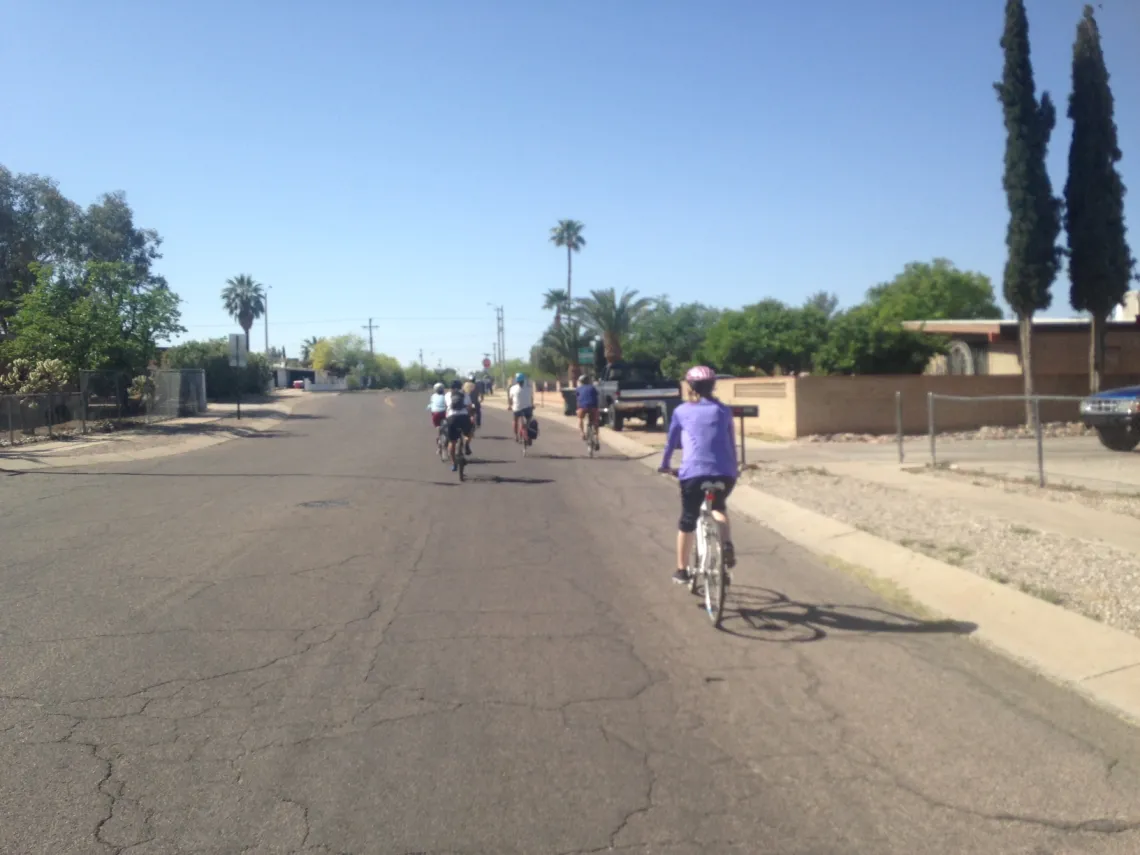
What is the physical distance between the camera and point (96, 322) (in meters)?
31.3

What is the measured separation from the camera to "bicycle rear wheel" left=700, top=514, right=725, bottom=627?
25.4ft

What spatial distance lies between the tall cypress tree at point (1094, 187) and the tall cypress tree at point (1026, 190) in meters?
0.84

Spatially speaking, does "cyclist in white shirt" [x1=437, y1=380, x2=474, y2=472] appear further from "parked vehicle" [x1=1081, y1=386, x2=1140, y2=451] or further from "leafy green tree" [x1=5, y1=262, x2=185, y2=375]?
"leafy green tree" [x1=5, y1=262, x2=185, y2=375]

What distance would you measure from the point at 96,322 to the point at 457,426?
18278mm

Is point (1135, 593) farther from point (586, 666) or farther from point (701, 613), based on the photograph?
point (586, 666)

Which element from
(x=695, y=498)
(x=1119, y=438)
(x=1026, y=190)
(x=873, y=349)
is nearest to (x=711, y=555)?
(x=695, y=498)

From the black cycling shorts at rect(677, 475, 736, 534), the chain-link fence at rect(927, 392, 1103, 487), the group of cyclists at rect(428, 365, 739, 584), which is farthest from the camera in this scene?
the chain-link fence at rect(927, 392, 1103, 487)

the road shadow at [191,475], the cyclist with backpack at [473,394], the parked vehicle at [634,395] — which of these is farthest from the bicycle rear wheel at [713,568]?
the parked vehicle at [634,395]

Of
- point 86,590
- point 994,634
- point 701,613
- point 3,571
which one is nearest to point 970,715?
point 994,634

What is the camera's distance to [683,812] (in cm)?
464

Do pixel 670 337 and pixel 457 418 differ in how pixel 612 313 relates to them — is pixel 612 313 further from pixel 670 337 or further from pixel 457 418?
pixel 457 418

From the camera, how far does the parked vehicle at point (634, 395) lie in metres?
32.1

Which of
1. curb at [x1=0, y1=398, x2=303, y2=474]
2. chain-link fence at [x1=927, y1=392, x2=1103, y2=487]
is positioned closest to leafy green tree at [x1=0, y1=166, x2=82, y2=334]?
curb at [x1=0, y1=398, x2=303, y2=474]

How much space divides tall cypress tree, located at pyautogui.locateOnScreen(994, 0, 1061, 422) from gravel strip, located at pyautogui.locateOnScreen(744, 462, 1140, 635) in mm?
13847
